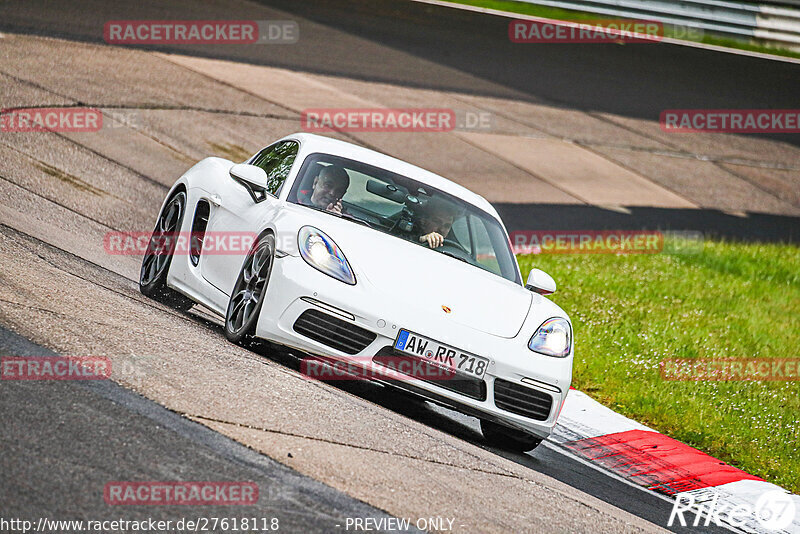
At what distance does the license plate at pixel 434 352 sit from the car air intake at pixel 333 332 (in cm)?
17

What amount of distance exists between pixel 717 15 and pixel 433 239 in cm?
2024

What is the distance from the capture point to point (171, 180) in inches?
479

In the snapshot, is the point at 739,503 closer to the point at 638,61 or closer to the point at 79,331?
the point at 79,331

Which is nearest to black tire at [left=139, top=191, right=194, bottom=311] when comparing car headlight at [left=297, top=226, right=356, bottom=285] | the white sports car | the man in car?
the white sports car

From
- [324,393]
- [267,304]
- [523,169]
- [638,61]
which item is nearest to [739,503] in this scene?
[324,393]

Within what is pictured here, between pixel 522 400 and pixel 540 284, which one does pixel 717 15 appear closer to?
pixel 540 284

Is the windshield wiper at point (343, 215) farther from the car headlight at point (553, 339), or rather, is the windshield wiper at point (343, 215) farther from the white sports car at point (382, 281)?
the car headlight at point (553, 339)

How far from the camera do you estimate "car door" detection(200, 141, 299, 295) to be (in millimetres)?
6969

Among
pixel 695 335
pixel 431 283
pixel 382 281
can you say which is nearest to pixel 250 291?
pixel 382 281

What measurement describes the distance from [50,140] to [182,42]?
6.60 meters

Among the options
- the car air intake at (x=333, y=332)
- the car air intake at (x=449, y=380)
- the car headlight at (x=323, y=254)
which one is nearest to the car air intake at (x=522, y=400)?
the car air intake at (x=449, y=380)

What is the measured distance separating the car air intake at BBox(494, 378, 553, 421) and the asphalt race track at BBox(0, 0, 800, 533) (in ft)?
0.98

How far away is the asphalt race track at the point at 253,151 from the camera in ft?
15.0

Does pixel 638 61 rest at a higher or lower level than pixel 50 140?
higher
